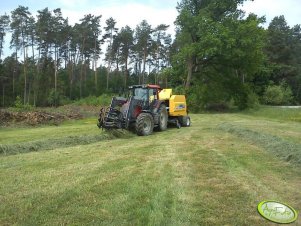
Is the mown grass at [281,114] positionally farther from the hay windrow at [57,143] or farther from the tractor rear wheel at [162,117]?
the hay windrow at [57,143]

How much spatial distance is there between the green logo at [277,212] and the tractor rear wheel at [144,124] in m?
8.00

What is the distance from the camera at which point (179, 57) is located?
30.7 m

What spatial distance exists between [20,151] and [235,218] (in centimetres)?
651

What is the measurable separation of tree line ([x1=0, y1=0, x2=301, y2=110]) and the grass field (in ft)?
65.3

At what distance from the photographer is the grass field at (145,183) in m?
4.71

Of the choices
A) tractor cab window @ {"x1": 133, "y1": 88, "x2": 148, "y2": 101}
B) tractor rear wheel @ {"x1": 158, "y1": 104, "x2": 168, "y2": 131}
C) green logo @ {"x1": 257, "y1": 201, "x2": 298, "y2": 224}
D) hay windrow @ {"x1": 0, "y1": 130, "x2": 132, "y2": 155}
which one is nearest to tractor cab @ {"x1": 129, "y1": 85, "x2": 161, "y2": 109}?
tractor cab window @ {"x1": 133, "y1": 88, "x2": 148, "y2": 101}

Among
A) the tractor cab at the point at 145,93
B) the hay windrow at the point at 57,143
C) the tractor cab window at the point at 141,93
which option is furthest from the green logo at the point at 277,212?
the tractor cab window at the point at 141,93

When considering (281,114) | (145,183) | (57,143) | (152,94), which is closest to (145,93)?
(152,94)

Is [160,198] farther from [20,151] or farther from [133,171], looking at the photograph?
[20,151]

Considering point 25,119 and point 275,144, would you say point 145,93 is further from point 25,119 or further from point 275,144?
point 25,119

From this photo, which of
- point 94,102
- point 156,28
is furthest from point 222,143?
point 156,28

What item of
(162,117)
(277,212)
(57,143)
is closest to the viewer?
(277,212)

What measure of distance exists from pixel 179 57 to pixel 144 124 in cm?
1826

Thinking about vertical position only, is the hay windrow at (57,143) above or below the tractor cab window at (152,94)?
below
